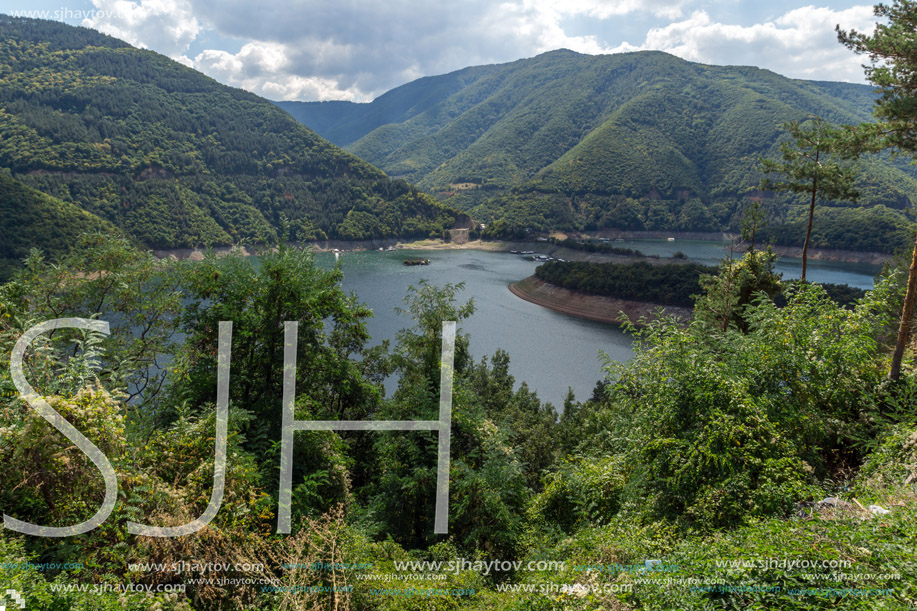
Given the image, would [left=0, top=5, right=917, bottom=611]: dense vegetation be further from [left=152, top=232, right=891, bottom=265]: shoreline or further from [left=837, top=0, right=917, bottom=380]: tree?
[left=152, top=232, right=891, bottom=265]: shoreline

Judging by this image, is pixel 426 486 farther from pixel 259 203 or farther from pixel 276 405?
pixel 259 203

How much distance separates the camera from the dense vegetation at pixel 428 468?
3939 millimetres

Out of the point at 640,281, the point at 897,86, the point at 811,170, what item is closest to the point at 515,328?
the point at 640,281

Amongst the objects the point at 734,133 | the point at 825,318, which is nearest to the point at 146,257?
the point at 825,318

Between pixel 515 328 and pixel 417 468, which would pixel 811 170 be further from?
pixel 515 328

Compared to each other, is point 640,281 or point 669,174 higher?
point 669,174

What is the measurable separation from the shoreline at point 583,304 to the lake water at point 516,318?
1623 mm

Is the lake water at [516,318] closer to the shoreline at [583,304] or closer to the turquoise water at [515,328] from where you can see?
the turquoise water at [515,328]

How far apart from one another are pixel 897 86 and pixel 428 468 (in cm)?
1215

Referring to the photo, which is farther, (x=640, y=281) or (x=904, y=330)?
(x=640, y=281)

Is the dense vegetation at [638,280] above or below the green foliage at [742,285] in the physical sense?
below

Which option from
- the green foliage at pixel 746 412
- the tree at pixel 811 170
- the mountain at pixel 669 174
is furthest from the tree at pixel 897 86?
the mountain at pixel 669 174

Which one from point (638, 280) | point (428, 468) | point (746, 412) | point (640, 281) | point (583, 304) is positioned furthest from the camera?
point (583, 304)

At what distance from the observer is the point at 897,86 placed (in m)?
9.23
